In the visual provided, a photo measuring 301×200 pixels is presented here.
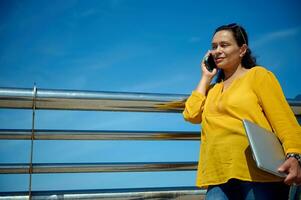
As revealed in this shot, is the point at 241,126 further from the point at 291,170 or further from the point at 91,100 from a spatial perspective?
the point at 91,100

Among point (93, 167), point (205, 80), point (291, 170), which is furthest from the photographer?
point (93, 167)

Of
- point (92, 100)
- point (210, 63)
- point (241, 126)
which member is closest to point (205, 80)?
point (210, 63)

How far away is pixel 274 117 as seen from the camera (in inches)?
73.0

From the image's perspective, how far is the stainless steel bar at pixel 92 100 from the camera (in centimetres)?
226

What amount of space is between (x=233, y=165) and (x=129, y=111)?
2.83 ft

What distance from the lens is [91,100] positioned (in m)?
2.39

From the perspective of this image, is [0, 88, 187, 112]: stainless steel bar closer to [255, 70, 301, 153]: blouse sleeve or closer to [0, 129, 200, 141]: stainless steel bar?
[0, 129, 200, 141]: stainless steel bar

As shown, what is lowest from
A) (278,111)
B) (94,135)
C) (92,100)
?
(278,111)

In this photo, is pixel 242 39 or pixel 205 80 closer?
pixel 242 39

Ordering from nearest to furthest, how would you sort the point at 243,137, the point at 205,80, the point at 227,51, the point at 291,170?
the point at 291,170 < the point at 243,137 < the point at 227,51 < the point at 205,80

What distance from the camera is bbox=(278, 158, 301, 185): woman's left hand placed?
→ 5.65 ft

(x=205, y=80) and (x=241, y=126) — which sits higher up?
(x=205, y=80)

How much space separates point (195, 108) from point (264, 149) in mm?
555

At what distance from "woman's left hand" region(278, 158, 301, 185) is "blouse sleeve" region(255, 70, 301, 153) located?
0.18 feet
